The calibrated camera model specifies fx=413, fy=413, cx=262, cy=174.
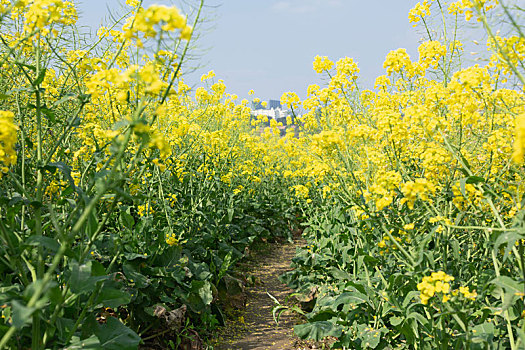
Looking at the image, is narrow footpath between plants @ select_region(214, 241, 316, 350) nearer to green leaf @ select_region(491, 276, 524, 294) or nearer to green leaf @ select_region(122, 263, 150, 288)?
green leaf @ select_region(122, 263, 150, 288)

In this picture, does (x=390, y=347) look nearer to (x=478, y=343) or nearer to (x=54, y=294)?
(x=478, y=343)

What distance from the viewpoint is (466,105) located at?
2.23 m

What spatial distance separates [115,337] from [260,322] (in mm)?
2601

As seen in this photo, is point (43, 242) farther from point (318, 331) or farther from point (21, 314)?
point (318, 331)

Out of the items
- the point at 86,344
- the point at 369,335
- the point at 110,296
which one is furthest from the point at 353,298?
the point at 86,344

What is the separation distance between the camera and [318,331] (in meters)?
2.99

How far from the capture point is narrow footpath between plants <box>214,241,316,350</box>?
380cm

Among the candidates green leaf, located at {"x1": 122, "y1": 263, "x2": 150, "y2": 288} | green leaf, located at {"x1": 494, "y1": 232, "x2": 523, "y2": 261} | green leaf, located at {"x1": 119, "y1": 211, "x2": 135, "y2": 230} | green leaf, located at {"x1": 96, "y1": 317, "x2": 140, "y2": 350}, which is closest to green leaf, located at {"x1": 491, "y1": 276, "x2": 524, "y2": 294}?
green leaf, located at {"x1": 494, "y1": 232, "x2": 523, "y2": 261}

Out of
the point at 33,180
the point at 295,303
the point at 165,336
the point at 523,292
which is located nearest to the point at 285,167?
the point at 295,303

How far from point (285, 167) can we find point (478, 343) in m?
8.39

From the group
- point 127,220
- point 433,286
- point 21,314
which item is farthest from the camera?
point 127,220

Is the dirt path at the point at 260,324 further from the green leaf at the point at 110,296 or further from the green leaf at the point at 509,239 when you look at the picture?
the green leaf at the point at 509,239

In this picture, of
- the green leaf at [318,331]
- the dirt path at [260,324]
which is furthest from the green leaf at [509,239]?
the dirt path at [260,324]

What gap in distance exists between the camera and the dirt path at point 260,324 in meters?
3.80
